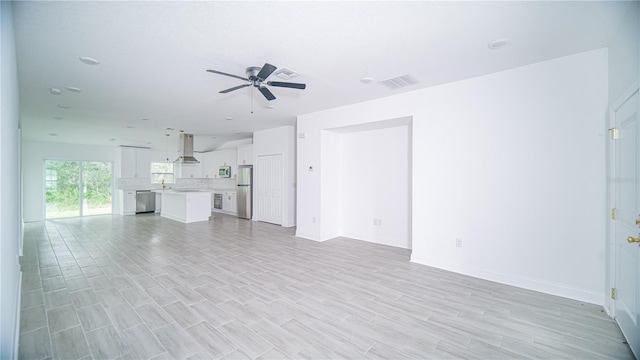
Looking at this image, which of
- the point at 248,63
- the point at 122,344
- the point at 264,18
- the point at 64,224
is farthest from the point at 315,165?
the point at 64,224

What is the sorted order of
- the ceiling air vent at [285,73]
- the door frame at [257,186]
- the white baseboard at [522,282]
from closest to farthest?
the white baseboard at [522,282]
the ceiling air vent at [285,73]
the door frame at [257,186]

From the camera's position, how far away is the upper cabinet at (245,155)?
27.6 feet

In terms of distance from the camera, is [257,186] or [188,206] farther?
[257,186]

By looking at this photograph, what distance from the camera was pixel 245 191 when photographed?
8352 mm

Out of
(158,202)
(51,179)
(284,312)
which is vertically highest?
(51,179)

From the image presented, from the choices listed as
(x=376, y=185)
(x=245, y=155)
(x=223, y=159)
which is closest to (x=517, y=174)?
(x=376, y=185)

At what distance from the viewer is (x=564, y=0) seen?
2.05 metres

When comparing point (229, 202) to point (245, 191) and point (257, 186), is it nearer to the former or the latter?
point (245, 191)

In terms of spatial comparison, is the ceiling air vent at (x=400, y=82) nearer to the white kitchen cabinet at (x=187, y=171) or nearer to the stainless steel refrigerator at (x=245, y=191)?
the stainless steel refrigerator at (x=245, y=191)

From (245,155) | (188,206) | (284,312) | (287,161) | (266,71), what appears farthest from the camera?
(245,155)

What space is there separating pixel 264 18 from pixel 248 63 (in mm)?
926

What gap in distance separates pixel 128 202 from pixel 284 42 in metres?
9.64

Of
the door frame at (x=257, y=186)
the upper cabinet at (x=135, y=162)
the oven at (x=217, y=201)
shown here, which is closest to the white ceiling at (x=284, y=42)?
the door frame at (x=257, y=186)

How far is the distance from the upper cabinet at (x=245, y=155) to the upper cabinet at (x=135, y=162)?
4.25m
